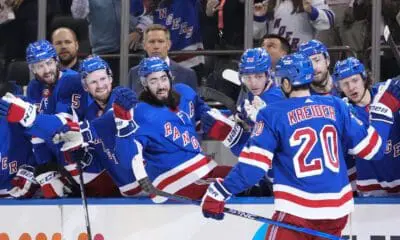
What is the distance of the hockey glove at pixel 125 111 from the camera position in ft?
19.0

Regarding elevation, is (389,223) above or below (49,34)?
below

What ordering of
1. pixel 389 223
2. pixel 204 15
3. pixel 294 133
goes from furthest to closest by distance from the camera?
pixel 204 15 → pixel 389 223 → pixel 294 133

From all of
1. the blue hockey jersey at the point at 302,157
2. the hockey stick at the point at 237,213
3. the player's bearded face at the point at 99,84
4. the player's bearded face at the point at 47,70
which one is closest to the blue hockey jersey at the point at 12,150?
the player's bearded face at the point at 47,70

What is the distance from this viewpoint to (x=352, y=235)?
5594mm

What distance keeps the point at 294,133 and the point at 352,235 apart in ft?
2.71

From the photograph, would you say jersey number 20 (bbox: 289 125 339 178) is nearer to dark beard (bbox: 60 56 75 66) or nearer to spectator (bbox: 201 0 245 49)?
spectator (bbox: 201 0 245 49)

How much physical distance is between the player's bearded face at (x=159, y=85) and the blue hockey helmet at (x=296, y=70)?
0.94m

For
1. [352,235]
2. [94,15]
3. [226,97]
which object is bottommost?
[352,235]

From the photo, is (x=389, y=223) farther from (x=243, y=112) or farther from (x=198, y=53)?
(x=198, y=53)

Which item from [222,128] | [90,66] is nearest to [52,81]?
[90,66]

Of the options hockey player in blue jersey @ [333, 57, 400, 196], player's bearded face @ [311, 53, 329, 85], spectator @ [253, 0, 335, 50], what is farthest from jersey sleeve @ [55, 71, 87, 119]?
hockey player in blue jersey @ [333, 57, 400, 196]

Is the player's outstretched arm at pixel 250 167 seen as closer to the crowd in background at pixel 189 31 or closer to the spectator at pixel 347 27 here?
the crowd in background at pixel 189 31

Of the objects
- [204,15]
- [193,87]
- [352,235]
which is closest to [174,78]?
[193,87]

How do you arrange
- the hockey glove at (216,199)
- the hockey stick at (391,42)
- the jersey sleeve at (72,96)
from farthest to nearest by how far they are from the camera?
1. the jersey sleeve at (72,96)
2. the hockey stick at (391,42)
3. the hockey glove at (216,199)
